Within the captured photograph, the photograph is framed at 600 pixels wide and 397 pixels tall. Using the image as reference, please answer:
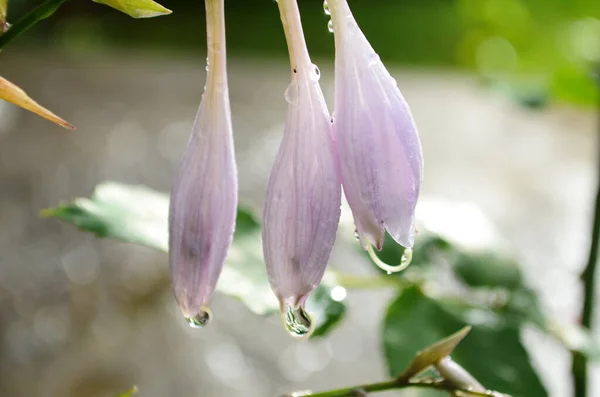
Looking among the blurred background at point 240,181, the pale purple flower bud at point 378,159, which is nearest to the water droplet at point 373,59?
the pale purple flower bud at point 378,159

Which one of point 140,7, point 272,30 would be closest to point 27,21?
point 140,7

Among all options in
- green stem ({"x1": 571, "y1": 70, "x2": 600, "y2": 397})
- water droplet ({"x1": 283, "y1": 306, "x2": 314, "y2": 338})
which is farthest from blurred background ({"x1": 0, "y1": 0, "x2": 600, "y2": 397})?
water droplet ({"x1": 283, "y1": 306, "x2": 314, "y2": 338})

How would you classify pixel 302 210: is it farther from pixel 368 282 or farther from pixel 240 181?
pixel 240 181

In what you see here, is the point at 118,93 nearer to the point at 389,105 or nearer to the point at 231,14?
the point at 231,14

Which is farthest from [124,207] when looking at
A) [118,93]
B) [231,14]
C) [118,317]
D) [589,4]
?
[231,14]

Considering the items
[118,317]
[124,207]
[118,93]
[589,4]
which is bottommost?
[118,93]

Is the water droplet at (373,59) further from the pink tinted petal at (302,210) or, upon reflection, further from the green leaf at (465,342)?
the green leaf at (465,342)
